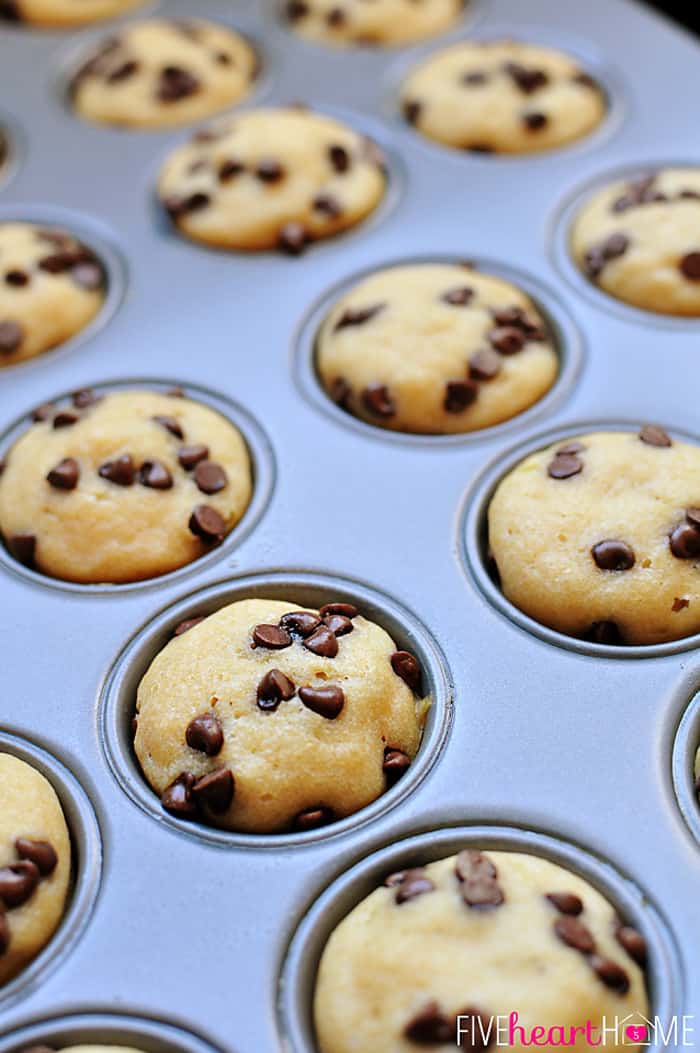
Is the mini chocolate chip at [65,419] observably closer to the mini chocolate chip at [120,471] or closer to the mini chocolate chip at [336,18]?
the mini chocolate chip at [120,471]

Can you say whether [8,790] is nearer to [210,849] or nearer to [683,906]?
[210,849]

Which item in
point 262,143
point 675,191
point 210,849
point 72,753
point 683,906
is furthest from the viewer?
point 262,143

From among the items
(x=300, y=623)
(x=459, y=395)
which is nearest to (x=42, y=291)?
(x=459, y=395)

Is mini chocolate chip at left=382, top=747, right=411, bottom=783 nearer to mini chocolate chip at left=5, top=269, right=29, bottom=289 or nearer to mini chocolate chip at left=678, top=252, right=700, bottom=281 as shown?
mini chocolate chip at left=678, top=252, right=700, bottom=281

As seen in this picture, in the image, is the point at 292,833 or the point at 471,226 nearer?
the point at 292,833

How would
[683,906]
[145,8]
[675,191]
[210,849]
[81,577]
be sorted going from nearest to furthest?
1. [683,906]
2. [210,849]
3. [81,577]
4. [675,191]
5. [145,8]

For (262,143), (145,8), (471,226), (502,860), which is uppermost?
(145,8)

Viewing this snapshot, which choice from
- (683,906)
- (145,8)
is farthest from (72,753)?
(145,8)
